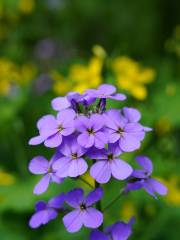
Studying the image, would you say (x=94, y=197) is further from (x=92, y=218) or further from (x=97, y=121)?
(x=97, y=121)

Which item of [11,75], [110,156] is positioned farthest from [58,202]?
[11,75]

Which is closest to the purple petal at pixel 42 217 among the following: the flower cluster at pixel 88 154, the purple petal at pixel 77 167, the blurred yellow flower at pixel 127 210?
the flower cluster at pixel 88 154

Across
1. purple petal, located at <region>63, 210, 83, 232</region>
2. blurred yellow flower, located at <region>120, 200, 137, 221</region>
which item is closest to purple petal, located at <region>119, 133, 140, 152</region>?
purple petal, located at <region>63, 210, 83, 232</region>

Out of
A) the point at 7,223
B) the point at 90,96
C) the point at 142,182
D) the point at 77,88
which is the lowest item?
the point at 7,223

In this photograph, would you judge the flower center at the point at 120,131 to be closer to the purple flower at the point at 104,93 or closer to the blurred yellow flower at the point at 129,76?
the purple flower at the point at 104,93

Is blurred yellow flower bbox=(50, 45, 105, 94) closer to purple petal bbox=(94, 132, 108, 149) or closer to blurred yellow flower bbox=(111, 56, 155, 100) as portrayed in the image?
blurred yellow flower bbox=(111, 56, 155, 100)

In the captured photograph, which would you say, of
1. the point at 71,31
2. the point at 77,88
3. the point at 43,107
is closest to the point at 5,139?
the point at 43,107

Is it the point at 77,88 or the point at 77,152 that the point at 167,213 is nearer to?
the point at 77,88

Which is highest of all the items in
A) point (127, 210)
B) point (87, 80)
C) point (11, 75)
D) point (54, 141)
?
point (54, 141)
